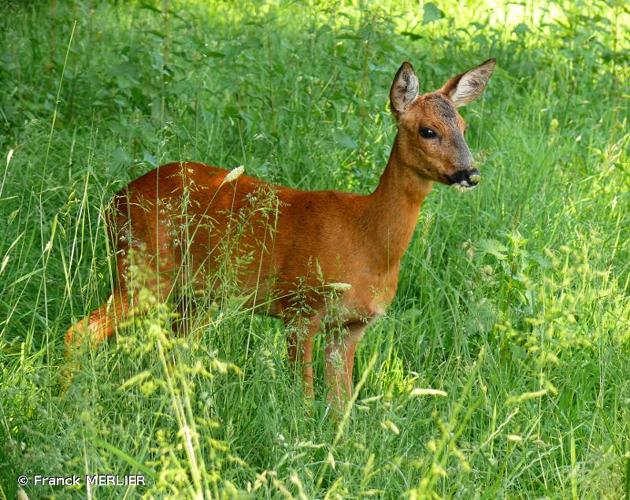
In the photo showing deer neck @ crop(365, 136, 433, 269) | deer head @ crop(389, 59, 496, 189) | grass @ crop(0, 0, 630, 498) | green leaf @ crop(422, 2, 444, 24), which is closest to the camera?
grass @ crop(0, 0, 630, 498)

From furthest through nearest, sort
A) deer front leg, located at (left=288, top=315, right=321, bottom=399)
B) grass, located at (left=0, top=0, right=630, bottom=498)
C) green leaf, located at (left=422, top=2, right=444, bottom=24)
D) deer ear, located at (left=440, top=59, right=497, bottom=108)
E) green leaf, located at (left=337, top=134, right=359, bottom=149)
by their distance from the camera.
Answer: green leaf, located at (left=422, top=2, right=444, bottom=24), green leaf, located at (left=337, top=134, right=359, bottom=149), deer ear, located at (left=440, top=59, right=497, bottom=108), deer front leg, located at (left=288, top=315, right=321, bottom=399), grass, located at (left=0, top=0, right=630, bottom=498)

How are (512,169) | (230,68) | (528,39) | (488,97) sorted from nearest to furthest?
(512,169) < (230,68) < (488,97) < (528,39)

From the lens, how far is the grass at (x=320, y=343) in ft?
9.81

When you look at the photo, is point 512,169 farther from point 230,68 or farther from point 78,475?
point 78,475

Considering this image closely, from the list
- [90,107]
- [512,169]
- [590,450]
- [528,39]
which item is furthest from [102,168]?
[528,39]

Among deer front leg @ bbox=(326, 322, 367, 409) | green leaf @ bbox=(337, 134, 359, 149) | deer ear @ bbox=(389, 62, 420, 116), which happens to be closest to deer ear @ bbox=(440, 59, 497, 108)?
deer ear @ bbox=(389, 62, 420, 116)

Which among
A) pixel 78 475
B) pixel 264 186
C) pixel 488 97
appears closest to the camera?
pixel 78 475

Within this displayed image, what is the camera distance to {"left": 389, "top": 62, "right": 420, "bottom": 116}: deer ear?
4.43m

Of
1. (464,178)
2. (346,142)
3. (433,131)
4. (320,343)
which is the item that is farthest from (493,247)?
(346,142)

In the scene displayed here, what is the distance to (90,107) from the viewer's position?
594 centimetres

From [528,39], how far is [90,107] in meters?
3.40

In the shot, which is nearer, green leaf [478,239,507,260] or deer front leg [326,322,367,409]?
deer front leg [326,322,367,409]

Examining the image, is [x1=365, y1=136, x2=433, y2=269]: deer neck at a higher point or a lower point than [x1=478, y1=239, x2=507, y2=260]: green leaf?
higher

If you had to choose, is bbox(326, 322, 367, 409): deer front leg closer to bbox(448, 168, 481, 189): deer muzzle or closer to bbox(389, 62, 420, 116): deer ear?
bbox(448, 168, 481, 189): deer muzzle
